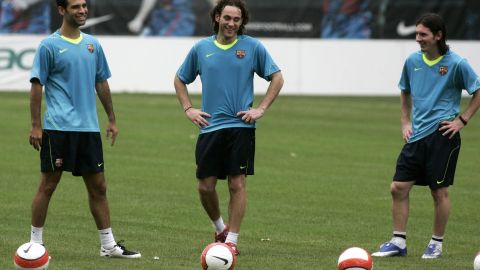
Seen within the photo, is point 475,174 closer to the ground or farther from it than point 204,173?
closer to the ground

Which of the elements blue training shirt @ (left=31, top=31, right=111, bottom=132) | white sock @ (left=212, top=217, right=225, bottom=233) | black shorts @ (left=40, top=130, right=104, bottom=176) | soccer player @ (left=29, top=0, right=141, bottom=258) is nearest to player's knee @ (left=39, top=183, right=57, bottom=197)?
soccer player @ (left=29, top=0, right=141, bottom=258)

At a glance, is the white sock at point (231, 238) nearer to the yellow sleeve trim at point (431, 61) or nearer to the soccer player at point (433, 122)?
the soccer player at point (433, 122)

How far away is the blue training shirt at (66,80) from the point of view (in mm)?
9500

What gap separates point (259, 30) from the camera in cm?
3238

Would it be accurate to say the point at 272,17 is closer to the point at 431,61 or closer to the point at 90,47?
the point at 431,61

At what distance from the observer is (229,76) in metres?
10.2

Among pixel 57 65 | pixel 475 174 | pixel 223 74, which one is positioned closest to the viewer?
pixel 57 65

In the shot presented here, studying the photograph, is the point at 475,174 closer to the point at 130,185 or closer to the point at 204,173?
the point at 130,185

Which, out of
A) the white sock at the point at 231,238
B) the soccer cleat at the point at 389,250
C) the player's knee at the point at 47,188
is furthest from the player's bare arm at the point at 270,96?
the player's knee at the point at 47,188

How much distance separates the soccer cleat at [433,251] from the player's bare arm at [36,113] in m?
3.49

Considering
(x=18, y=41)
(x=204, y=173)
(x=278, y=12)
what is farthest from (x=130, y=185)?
(x=278, y=12)

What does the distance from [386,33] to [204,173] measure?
23.4 metres

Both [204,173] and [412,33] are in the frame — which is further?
[412,33]

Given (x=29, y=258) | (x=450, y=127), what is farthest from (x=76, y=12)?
(x=450, y=127)
